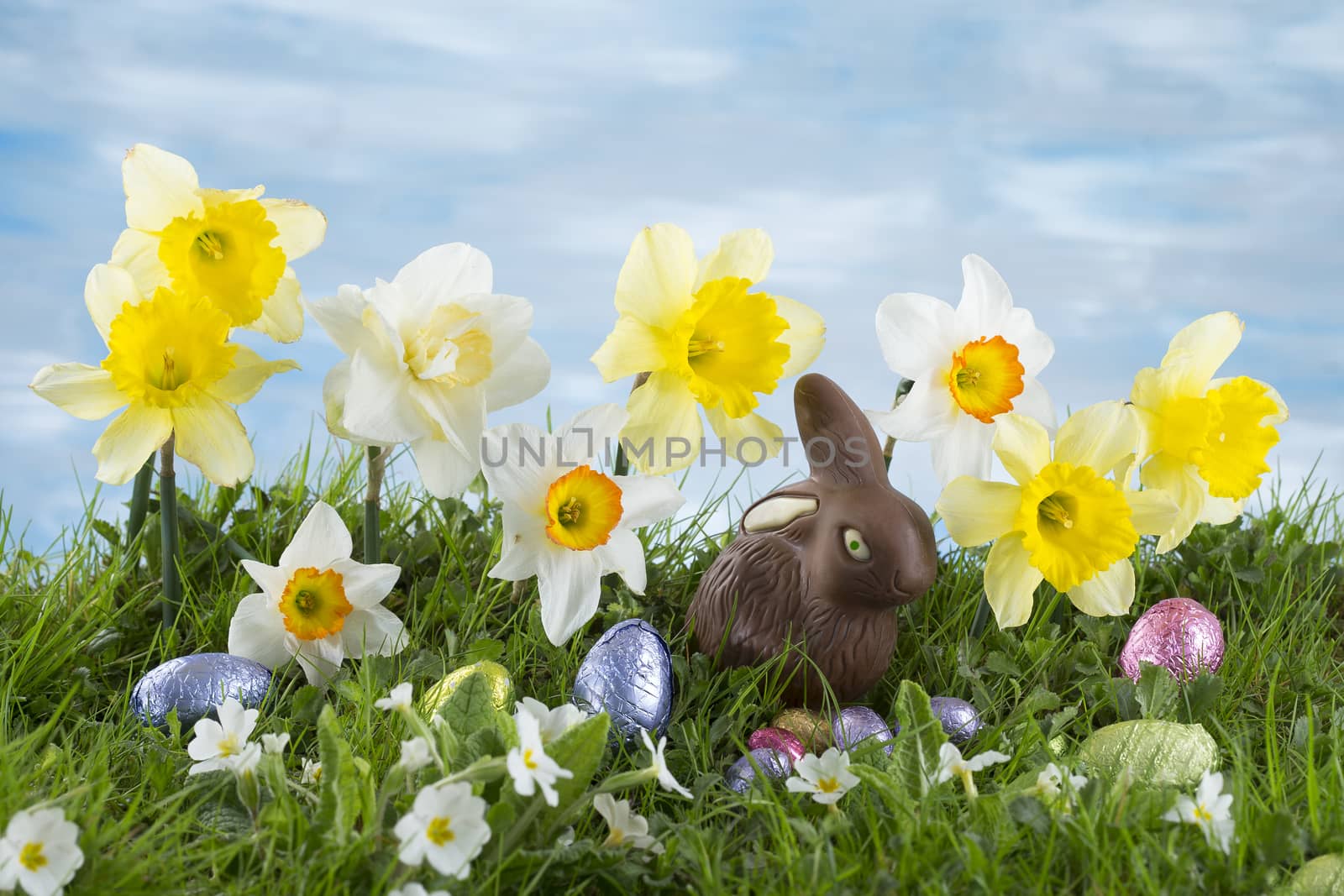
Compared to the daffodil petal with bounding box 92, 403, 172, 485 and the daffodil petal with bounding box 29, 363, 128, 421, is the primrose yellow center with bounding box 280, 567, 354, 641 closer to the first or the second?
the daffodil petal with bounding box 92, 403, 172, 485

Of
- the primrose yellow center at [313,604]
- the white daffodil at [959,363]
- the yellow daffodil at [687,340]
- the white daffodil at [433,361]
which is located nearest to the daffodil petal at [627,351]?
the yellow daffodil at [687,340]

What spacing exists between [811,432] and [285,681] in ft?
3.48

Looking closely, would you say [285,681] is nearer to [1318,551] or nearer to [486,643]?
[486,643]

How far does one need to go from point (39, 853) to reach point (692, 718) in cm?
101

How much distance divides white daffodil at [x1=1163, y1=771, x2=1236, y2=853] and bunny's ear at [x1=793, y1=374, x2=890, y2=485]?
69 centimetres

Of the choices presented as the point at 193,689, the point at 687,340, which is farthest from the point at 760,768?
the point at 193,689

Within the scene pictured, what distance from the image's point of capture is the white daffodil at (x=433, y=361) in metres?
1.75

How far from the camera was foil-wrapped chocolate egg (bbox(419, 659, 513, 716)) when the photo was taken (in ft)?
5.83

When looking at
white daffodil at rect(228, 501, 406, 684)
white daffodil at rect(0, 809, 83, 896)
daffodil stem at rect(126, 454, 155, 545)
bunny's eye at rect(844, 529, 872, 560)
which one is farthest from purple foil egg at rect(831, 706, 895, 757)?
daffodil stem at rect(126, 454, 155, 545)

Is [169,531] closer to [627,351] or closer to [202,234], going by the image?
[202,234]

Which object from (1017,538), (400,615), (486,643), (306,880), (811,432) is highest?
(811,432)

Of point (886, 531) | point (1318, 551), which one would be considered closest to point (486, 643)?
point (886, 531)

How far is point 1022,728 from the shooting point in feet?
6.27

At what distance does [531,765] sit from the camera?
4.29ft
